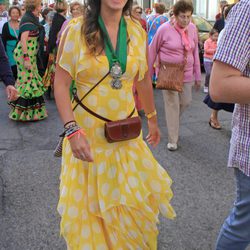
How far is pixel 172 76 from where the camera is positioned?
4.53 meters

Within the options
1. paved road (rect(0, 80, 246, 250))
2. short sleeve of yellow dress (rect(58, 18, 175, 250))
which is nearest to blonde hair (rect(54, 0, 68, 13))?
paved road (rect(0, 80, 246, 250))

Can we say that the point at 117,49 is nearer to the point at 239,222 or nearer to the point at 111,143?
the point at 111,143

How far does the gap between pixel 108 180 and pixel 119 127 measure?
30 centimetres

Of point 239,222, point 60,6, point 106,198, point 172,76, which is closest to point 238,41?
point 239,222

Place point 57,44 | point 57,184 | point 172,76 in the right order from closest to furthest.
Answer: point 57,184 → point 172,76 → point 57,44

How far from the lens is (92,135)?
2166 millimetres

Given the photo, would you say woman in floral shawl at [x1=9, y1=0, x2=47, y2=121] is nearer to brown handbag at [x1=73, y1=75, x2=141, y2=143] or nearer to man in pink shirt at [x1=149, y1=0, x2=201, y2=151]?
man in pink shirt at [x1=149, y1=0, x2=201, y2=151]

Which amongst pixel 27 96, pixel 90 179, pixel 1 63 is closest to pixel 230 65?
pixel 90 179

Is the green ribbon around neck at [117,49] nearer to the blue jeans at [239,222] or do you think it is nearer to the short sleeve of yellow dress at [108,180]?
the short sleeve of yellow dress at [108,180]

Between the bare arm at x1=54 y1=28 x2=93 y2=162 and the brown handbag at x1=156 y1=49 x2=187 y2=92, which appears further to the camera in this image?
the brown handbag at x1=156 y1=49 x2=187 y2=92

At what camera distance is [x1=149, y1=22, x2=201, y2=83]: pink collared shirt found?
4.53 meters

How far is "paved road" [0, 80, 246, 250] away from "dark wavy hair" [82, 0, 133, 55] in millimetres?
1437

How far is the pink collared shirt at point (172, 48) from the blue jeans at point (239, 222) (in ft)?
8.82

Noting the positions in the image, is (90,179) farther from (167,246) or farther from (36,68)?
(36,68)
